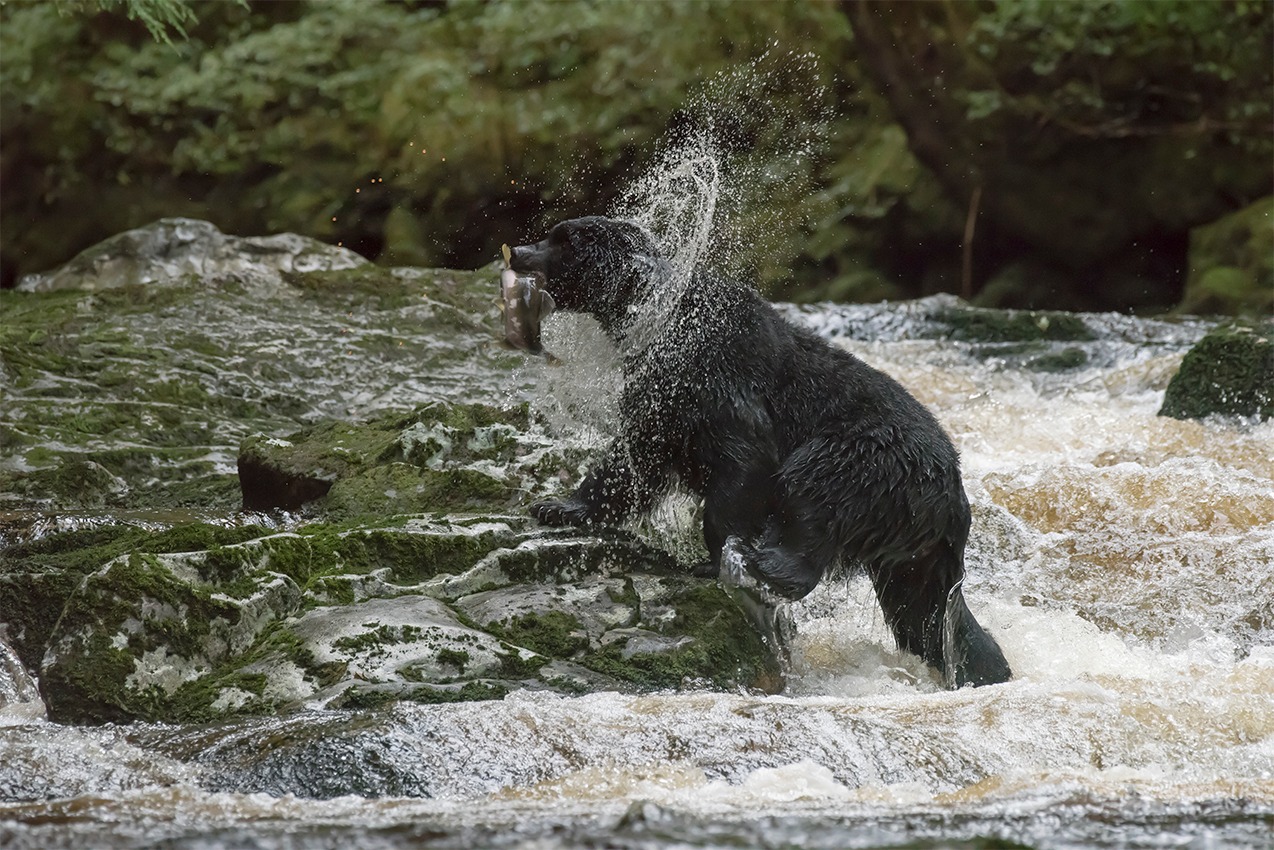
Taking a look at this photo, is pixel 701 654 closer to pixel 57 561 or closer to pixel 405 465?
pixel 405 465

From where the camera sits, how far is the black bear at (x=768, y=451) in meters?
5.02

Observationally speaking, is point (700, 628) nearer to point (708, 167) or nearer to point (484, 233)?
point (708, 167)

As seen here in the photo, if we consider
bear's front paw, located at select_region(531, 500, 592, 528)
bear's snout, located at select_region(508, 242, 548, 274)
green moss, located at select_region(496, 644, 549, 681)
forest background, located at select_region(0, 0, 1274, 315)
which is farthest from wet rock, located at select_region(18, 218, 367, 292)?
green moss, located at select_region(496, 644, 549, 681)

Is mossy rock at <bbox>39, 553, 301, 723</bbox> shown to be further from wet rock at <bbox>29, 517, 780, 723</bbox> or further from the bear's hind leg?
the bear's hind leg

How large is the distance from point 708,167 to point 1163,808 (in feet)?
11.5

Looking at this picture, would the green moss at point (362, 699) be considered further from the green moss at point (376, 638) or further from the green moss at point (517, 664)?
the green moss at point (517, 664)

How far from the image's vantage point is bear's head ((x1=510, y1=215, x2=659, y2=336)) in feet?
17.6

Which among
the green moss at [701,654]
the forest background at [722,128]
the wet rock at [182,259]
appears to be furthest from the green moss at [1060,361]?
the green moss at [701,654]

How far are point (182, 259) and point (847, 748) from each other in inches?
337

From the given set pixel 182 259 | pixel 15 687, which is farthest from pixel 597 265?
pixel 182 259

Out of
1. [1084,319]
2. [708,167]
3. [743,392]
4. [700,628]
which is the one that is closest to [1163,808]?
[700,628]

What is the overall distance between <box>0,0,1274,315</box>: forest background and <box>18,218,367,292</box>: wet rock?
12.9ft

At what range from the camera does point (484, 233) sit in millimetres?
16219

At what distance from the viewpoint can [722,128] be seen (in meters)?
13.8
